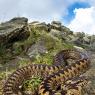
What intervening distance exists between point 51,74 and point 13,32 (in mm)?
5372

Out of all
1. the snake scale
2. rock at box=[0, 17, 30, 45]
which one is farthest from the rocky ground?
the snake scale

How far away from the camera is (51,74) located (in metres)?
12.5

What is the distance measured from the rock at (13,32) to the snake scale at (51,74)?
239 centimetres

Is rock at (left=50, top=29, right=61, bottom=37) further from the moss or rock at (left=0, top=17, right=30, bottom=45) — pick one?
the moss

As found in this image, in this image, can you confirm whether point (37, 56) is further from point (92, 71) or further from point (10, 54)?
point (92, 71)

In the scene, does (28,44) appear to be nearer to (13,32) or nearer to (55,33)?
(13,32)

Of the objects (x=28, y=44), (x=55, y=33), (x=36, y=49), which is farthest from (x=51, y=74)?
(x=55, y=33)

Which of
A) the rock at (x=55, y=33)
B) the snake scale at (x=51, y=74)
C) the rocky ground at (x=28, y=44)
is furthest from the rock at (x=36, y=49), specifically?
the rock at (x=55, y=33)

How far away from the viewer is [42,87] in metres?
10.8

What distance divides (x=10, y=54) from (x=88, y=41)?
5.82 metres

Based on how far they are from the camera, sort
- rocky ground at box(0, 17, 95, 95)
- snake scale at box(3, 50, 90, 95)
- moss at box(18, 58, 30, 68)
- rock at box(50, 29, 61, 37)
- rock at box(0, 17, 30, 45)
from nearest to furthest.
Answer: snake scale at box(3, 50, 90, 95) < moss at box(18, 58, 30, 68) < rocky ground at box(0, 17, 95, 95) < rock at box(0, 17, 30, 45) < rock at box(50, 29, 61, 37)

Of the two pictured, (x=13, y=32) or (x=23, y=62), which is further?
(x=13, y=32)

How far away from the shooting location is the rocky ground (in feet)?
52.6

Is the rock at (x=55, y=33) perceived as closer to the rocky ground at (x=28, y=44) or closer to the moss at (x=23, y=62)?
the rocky ground at (x=28, y=44)
